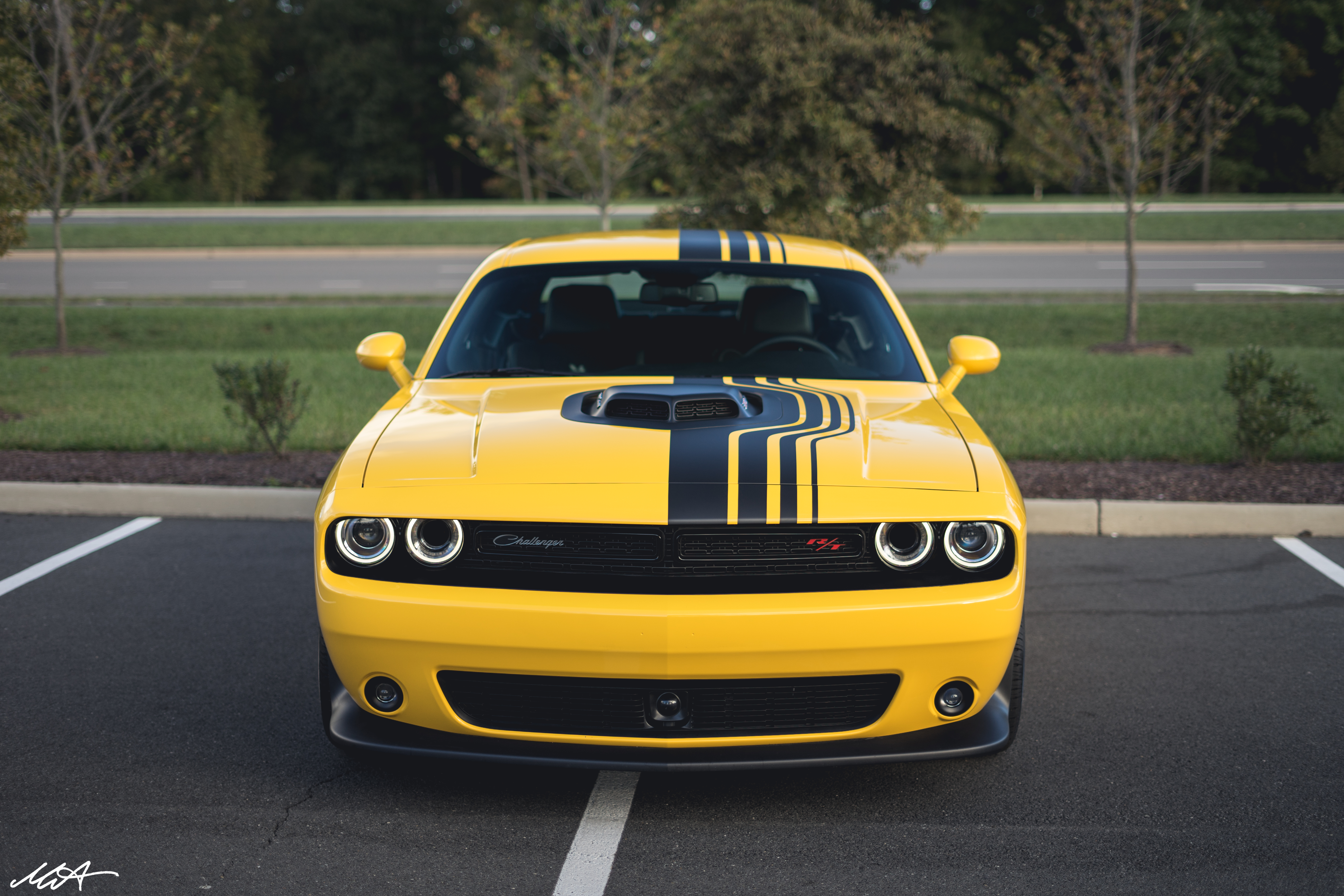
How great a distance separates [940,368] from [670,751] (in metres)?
Answer: 8.41

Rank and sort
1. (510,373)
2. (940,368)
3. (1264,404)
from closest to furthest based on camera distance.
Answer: (510,373) < (1264,404) < (940,368)

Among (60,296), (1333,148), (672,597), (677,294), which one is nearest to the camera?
(672,597)

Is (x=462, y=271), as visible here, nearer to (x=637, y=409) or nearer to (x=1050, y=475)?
(x=1050, y=475)

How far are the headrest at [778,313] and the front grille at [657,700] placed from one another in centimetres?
199

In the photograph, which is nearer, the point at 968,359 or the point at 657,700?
the point at 657,700

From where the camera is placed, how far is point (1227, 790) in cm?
320

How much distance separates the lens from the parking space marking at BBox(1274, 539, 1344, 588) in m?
5.24

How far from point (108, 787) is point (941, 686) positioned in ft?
7.71

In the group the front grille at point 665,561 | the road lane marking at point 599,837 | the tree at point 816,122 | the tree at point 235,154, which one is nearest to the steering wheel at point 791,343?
the front grille at point 665,561

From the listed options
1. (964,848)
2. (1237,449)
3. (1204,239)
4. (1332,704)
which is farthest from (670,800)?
(1204,239)

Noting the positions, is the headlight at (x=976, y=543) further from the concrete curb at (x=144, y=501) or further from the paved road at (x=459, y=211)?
the paved road at (x=459, y=211)

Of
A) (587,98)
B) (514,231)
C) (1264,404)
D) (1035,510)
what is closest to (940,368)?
(1264,404)

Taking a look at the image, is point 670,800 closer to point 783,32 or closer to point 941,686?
point 941,686

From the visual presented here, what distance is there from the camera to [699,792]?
318cm
